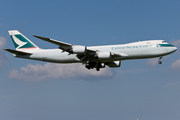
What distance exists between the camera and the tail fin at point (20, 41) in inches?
1982

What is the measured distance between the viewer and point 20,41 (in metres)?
51.0

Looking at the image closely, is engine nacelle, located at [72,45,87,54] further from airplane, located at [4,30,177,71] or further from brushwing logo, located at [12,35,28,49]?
brushwing logo, located at [12,35,28,49]

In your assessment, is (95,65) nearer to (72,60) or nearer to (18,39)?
(72,60)

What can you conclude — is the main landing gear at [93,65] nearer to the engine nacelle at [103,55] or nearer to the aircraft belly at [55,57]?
the aircraft belly at [55,57]

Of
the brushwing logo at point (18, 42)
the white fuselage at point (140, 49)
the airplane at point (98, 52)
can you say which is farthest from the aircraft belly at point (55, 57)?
the brushwing logo at point (18, 42)

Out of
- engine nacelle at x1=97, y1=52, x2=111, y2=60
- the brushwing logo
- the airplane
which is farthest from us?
the brushwing logo

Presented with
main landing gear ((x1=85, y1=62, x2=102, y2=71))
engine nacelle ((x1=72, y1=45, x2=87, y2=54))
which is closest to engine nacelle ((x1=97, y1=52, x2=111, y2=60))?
engine nacelle ((x1=72, y1=45, x2=87, y2=54))

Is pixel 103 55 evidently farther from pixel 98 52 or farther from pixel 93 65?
pixel 93 65

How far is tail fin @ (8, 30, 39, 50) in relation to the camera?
5034cm

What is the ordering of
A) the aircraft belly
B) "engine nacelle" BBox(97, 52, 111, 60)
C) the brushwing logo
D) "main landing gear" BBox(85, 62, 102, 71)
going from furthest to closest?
the brushwing logo, "main landing gear" BBox(85, 62, 102, 71), the aircraft belly, "engine nacelle" BBox(97, 52, 111, 60)

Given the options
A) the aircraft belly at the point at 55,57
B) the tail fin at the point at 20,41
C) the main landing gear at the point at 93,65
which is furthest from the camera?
the tail fin at the point at 20,41

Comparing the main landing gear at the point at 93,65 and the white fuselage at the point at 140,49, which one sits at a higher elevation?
the white fuselage at the point at 140,49

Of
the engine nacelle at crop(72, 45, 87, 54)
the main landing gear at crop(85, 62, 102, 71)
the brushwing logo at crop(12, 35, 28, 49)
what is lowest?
the main landing gear at crop(85, 62, 102, 71)

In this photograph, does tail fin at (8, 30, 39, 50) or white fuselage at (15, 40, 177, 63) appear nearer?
white fuselage at (15, 40, 177, 63)
